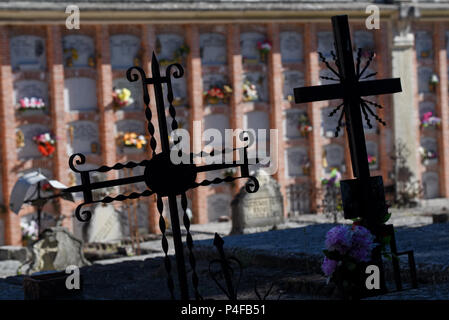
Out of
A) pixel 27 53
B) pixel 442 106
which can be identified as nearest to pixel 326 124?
pixel 442 106

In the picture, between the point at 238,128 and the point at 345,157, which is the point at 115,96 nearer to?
the point at 238,128

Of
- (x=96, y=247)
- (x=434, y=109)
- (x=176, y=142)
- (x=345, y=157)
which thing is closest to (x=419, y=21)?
(x=434, y=109)

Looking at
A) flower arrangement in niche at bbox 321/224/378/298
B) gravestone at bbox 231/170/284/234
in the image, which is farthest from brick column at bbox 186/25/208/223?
flower arrangement in niche at bbox 321/224/378/298

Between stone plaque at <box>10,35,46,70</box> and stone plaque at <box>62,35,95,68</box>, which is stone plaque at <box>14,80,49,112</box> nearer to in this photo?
stone plaque at <box>10,35,46,70</box>

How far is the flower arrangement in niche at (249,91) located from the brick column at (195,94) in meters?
1.12

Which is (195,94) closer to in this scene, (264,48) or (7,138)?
(264,48)

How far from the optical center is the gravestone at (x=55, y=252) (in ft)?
44.6

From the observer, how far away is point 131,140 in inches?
723

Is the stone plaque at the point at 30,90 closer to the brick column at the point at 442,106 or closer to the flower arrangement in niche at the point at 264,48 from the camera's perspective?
the flower arrangement in niche at the point at 264,48

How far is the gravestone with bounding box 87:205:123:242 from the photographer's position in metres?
17.0

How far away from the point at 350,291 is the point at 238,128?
13851mm

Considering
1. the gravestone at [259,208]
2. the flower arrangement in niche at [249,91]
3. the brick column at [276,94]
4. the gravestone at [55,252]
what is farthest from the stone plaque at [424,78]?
the gravestone at [55,252]

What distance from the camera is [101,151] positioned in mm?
18406

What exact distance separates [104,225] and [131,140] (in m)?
2.14
